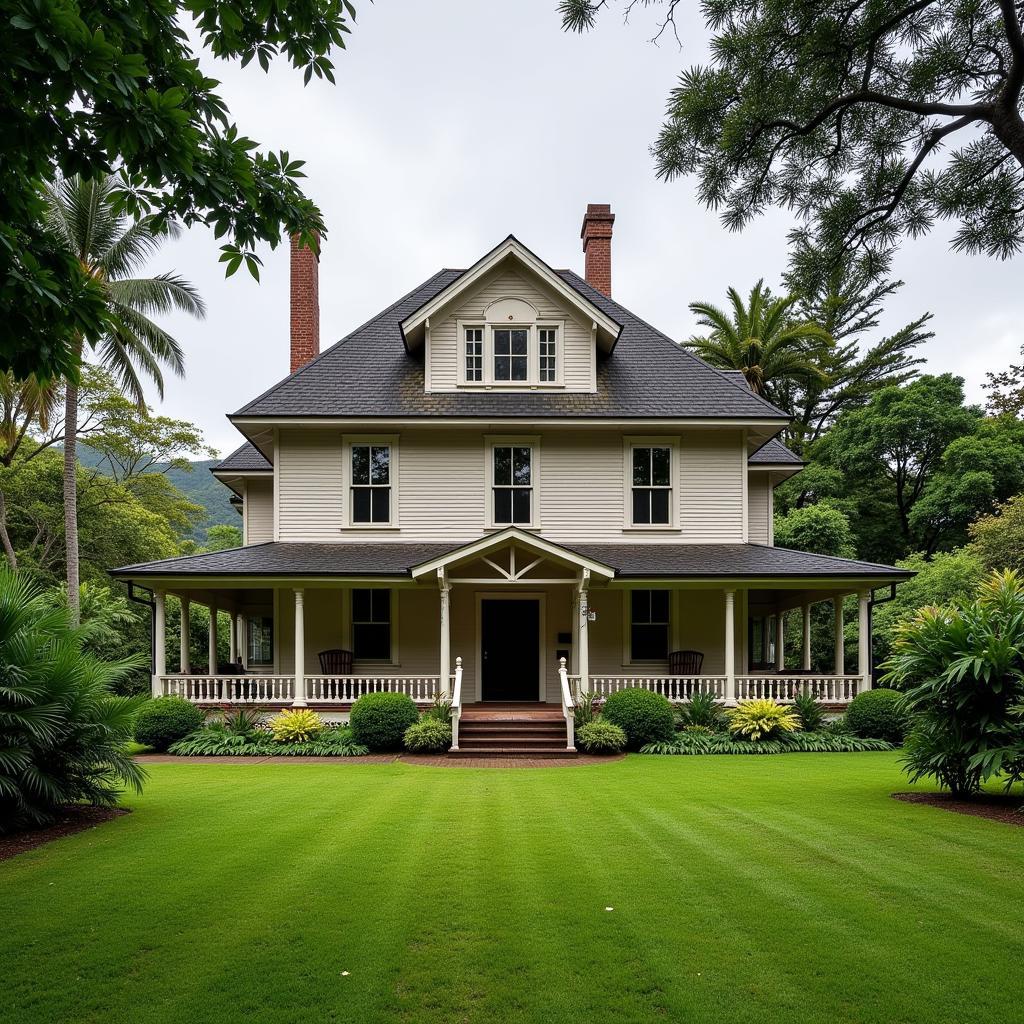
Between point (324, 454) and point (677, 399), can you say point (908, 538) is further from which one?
point (324, 454)

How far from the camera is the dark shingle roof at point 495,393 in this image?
20094 mm

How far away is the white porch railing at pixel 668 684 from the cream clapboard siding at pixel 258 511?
9765 mm

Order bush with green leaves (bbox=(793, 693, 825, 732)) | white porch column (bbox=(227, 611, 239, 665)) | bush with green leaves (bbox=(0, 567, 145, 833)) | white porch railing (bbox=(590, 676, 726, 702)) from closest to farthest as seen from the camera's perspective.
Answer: bush with green leaves (bbox=(0, 567, 145, 833)) < bush with green leaves (bbox=(793, 693, 825, 732)) < white porch railing (bbox=(590, 676, 726, 702)) < white porch column (bbox=(227, 611, 239, 665))

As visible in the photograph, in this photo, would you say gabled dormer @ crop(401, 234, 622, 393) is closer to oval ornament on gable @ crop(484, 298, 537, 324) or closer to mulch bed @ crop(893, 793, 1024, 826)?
oval ornament on gable @ crop(484, 298, 537, 324)

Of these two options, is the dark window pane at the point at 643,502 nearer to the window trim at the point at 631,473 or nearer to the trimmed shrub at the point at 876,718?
the window trim at the point at 631,473

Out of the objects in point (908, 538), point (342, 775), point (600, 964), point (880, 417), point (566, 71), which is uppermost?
point (880, 417)

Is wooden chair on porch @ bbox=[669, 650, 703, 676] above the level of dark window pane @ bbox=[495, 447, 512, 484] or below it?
below

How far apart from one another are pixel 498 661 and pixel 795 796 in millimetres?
10039

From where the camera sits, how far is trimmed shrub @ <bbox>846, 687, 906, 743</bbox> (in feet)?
56.7

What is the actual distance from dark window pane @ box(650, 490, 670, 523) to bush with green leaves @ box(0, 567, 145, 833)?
13.4m

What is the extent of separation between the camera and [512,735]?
55.4 ft

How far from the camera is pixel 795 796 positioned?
11.2m

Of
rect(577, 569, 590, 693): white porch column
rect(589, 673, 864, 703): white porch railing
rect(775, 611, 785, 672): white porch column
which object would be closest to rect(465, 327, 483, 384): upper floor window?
rect(577, 569, 590, 693): white porch column

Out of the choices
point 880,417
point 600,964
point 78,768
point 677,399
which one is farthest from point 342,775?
point 880,417
